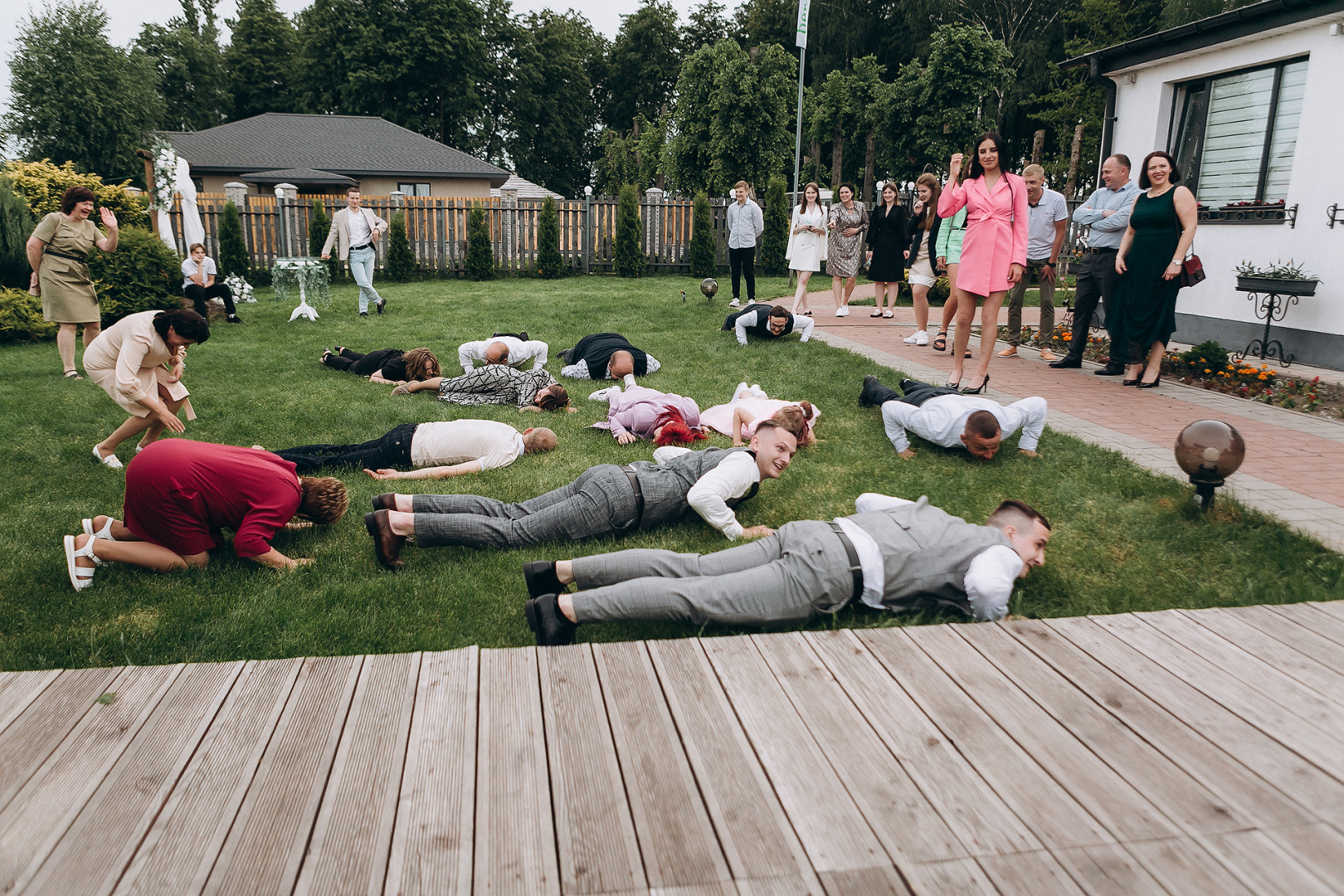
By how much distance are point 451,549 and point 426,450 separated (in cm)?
152

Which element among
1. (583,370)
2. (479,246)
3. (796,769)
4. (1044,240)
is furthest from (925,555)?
(479,246)

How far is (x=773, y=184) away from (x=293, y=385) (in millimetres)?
14215

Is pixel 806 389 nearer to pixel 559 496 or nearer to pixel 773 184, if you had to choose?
pixel 559 496

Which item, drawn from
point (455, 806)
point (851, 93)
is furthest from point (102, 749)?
point (851, 93)

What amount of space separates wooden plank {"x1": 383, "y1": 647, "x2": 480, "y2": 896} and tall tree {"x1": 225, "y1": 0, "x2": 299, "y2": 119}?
2266 inches

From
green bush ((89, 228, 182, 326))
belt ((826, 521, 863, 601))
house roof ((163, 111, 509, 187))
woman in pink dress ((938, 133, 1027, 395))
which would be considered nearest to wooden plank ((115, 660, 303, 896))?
belt ((826, 521, 863, 601))

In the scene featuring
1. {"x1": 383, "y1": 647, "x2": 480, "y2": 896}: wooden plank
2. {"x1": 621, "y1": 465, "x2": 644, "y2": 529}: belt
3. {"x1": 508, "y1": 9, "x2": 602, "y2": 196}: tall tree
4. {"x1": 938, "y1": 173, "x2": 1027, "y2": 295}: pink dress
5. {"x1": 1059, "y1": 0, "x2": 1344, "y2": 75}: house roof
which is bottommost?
{"x1": 383, "y1": 647, "x2": 480, "y2": 896}: wooden plank

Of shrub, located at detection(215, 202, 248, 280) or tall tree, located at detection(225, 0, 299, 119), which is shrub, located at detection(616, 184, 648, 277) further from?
tall tree, located at detection(225, 0, 299, 119)

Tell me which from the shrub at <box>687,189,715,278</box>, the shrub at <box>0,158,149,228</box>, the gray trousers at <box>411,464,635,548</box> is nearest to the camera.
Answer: the gray trousers at <box>411,464,635,548</box>

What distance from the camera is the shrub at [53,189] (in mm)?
12836

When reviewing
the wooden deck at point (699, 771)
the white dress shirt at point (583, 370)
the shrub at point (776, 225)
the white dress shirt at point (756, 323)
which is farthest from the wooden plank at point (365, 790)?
the shrub at point (776, 225)

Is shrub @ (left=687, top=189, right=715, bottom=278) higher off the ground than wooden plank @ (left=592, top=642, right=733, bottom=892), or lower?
higher

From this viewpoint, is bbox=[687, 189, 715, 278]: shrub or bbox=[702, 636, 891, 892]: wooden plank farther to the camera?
bbox=[687, 189, 715, 278]: shrub

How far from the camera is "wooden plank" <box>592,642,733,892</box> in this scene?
191cm
